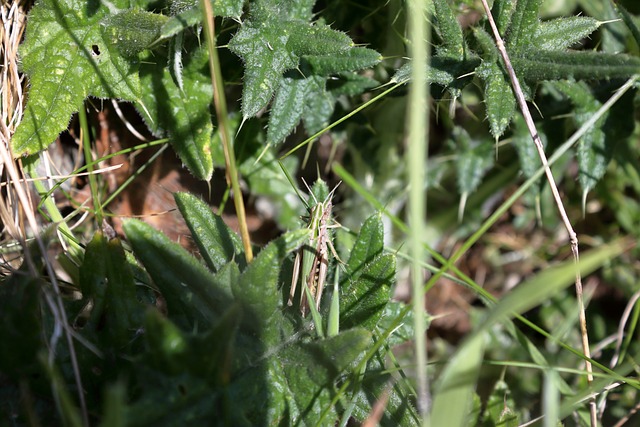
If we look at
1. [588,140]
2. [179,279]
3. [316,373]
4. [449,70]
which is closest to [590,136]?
[588,140]

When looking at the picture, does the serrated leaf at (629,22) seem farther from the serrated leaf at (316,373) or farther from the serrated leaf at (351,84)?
the serrated leaf at (316,373)

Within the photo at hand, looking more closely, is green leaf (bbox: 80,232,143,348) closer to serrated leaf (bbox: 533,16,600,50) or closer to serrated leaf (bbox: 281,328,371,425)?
serrated leaf (bbox: 281,328,371,425)

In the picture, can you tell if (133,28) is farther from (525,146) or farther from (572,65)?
(525,146)

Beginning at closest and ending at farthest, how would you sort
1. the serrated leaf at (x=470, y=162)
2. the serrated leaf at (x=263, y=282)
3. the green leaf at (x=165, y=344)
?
the green leaf at (x=165, y=344)
the serrated leaf at (x=263, y=282)
the serrated leaf at (x=470, y=162)

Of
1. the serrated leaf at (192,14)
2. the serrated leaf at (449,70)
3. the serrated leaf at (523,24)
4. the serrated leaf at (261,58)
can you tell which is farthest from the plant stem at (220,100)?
the serrated leaf at (523,24)

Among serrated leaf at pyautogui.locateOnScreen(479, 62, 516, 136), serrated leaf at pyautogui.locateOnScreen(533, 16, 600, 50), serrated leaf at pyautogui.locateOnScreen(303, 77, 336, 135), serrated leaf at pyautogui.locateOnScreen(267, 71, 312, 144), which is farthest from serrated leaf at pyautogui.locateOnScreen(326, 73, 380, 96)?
serrated leaf at pyautogui.locateOnScreen(533, 16, 600, 50)

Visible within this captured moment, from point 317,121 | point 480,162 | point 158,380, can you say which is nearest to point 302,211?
point 317,121
